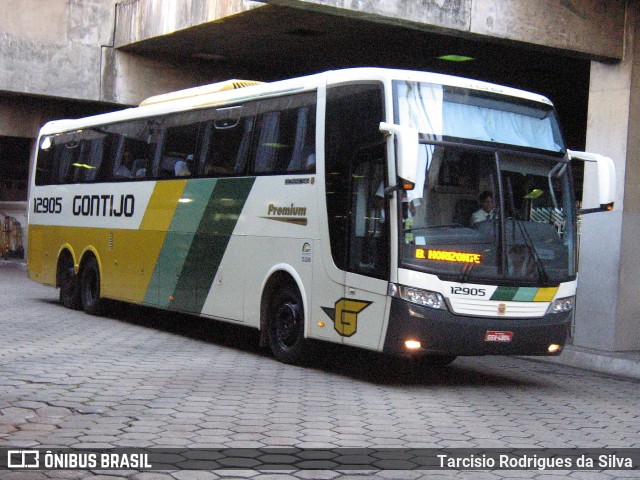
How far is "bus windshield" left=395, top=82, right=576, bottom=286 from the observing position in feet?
33.8

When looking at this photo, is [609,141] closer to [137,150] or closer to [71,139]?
[137,150]

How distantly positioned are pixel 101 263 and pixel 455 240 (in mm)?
8447

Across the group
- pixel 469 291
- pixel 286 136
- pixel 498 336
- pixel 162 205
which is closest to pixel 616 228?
pixel 498 336

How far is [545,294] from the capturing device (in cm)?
1086

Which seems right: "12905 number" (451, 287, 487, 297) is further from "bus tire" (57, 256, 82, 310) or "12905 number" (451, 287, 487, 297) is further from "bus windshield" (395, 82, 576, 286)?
"bus tire" (57, 256, 82, 310)

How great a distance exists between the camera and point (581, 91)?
77.4 feet

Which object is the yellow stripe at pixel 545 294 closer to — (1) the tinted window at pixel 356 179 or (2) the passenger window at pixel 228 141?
(1) the tinted window at pixel 356 179

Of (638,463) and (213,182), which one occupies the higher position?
(213,182)

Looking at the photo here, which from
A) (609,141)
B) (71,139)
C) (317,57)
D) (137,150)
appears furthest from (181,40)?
(609,141)

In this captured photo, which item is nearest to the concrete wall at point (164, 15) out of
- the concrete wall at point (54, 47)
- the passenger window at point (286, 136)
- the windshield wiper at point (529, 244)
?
the concrete wall at point (54, 47)

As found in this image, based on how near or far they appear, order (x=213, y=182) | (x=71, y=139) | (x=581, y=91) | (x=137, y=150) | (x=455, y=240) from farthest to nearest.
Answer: (x=581, y=91) < (x=71, y=139) < (x=137, y=150) < (x=213, y=182) < (x=455, y=240)

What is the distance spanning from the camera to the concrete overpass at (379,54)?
47.2ft

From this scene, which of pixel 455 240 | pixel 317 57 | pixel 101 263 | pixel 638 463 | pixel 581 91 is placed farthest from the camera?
pixel 581 91

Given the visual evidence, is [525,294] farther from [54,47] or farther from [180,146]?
[54,47]
